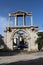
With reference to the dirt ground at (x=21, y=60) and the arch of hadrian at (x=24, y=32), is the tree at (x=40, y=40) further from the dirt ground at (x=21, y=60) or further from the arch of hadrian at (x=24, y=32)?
the dirt ground at (x=21, y=60)

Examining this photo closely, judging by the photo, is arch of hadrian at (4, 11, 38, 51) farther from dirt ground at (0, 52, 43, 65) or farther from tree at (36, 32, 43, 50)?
dirt ground at (0, 52, 43, 65)

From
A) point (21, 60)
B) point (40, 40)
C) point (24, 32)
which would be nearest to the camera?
point (21, 60)

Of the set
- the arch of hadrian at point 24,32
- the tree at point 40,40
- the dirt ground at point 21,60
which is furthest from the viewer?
the arch of hadrian at point 24,32

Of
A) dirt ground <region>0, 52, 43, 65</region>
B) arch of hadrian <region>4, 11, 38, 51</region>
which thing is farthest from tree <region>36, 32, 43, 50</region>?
dirt ground <region>0, 52, 43, 65</region>

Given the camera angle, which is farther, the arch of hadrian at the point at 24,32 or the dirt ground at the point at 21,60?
the arch of hadrian at the point at 24,32

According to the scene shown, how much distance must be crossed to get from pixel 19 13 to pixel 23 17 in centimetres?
129

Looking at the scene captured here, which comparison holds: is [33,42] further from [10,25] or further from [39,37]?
[10,25]

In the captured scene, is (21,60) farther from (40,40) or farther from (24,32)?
(24,32)

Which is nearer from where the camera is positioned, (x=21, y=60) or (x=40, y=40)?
(x=21, y=60)

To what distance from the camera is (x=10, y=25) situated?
48.9 meters

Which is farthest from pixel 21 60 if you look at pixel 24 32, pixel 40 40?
pixel 24 32

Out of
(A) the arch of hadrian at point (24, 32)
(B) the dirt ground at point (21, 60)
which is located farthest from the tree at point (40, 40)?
(B) the dirt ground at point (21, 60)

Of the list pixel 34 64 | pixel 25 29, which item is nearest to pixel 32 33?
pixel 25 29

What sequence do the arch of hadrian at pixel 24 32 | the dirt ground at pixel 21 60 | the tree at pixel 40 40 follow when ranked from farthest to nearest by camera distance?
the arch of hadrian at pixel 24 32
the tree at pixel 40 40
the dirt ground at pixel 21 60
